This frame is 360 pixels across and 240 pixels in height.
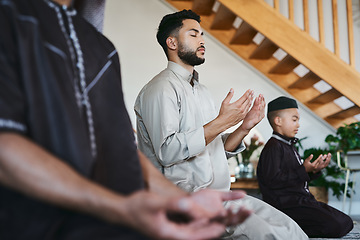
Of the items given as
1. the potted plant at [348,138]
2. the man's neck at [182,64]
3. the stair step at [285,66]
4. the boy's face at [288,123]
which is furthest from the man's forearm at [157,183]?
the potted plant at [348,138]

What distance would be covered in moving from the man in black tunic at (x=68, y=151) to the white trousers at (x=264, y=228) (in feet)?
3.41

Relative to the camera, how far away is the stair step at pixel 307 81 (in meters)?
3.91

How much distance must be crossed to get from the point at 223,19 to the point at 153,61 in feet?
2.90

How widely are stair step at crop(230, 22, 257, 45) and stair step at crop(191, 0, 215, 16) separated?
0.40m

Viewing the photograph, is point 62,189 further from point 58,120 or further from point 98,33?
point 98,33

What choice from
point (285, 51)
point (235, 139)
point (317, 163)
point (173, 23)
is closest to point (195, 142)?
point (235, 139)

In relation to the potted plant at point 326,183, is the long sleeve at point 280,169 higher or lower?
higher

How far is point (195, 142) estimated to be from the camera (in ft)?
6.00

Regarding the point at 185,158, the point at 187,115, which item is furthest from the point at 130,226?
the point at 187,115

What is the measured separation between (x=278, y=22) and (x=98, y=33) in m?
2.93

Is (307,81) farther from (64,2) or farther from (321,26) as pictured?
(64,2)

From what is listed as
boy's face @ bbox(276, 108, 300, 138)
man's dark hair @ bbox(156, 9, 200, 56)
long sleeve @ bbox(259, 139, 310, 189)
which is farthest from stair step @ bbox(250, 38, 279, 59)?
man's dark hair @ bbox(156, 9, 200, 56)

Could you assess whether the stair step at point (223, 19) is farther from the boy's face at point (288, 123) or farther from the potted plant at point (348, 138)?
the potted plant at point (348, 138)

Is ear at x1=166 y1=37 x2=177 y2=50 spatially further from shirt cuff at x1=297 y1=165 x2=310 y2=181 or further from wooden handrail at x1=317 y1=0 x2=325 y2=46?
wooden handrail at x1=317 y1=0 x2=325 y2=46
